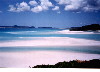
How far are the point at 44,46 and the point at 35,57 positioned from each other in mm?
241

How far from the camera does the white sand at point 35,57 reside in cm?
306

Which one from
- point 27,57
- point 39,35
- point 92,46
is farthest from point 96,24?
point 27,57

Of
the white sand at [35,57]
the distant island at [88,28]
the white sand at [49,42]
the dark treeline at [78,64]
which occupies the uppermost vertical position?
the distant island at [88,28]

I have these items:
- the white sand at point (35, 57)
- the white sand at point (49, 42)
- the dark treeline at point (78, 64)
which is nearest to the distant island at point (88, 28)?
the white sand at point (49, 42)

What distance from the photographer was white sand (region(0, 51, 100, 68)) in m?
3.06

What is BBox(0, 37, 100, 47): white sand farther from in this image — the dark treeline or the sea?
the dark treeline

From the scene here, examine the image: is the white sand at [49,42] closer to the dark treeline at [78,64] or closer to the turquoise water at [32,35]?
the turquoise water at [32,35]

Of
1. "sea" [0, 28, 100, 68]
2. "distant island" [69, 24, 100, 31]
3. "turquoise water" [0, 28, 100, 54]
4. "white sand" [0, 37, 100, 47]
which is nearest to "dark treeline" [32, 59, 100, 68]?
"sea" [0, 28, 100, 68]

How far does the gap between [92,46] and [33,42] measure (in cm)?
100

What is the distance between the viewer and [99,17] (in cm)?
302

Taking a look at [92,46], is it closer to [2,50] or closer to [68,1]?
[68,1]

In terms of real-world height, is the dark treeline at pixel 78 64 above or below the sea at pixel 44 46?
below

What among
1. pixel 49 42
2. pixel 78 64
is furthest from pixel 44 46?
pixel 78 64

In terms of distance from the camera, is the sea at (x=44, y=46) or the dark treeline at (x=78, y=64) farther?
the sea at (x=44, y=46)
